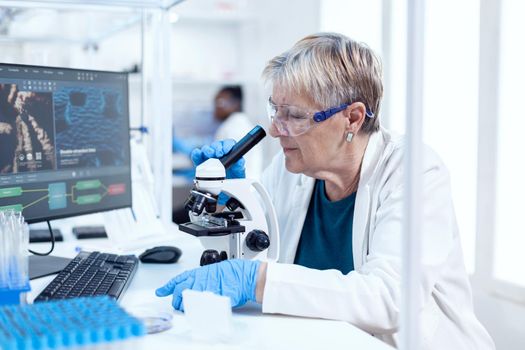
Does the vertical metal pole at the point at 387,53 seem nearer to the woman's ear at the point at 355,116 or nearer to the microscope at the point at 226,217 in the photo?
the woman's ear at the point at 355,116

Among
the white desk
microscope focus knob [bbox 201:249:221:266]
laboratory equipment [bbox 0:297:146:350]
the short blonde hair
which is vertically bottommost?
the white desk

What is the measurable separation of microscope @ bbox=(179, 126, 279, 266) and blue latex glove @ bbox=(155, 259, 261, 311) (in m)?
0.10

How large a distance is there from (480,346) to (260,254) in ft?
1.77

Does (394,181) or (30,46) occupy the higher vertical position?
(30,46)

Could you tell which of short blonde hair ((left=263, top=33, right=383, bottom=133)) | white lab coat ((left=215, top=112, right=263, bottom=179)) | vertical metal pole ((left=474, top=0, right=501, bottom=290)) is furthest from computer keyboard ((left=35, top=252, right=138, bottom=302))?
white lab coat ((left=215, top=112, right=263, bottom=179))

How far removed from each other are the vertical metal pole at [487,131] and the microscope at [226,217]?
1.32 meters

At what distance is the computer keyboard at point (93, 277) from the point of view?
121 centimetres

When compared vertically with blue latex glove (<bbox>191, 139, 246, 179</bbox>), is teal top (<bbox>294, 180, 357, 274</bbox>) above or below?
below

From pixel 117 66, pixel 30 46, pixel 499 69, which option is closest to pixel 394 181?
pixel 499 69

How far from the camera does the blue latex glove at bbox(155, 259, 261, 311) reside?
1200 millimetres

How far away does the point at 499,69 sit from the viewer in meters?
2.46

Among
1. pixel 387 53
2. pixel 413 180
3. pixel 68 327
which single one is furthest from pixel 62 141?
pixel 387 53

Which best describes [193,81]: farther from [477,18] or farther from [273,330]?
[273,330]

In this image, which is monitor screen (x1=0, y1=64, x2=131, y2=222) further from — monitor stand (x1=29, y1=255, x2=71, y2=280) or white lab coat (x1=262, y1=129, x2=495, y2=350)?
white lab coat (x1=262, y1=129, x2=495, y2=350)
